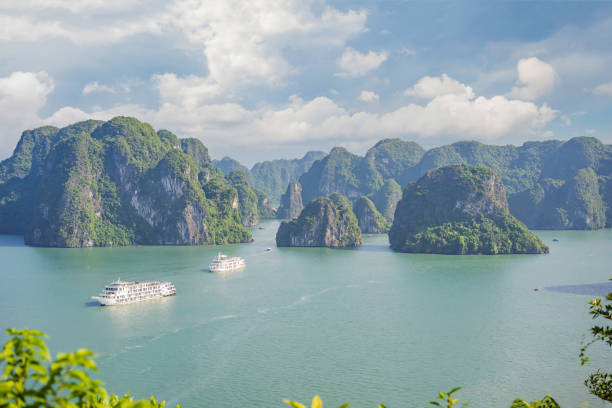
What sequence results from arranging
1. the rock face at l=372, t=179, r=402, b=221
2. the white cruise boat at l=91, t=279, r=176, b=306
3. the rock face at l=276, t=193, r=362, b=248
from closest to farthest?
1. the white cruise boat at l=91, t=279, r=176, b=306
2. the rock face at l=276, t=193, r=362, b=248
3. the rock face at l=372, t=179, r=402, b=221

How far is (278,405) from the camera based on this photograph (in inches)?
960

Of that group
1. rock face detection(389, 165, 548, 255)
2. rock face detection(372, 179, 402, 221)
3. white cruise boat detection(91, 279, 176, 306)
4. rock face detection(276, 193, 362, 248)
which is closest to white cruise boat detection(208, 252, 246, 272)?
white cruise boat detection(91, 279, 176, 306)

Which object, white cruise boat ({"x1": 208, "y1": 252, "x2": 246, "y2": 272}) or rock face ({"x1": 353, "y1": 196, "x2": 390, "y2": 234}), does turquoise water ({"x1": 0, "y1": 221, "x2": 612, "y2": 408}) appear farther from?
rock face ({"x1": 353, "y1": 196, "x2": 390, "y2": 234})

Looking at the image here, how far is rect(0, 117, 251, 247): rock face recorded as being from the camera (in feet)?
339

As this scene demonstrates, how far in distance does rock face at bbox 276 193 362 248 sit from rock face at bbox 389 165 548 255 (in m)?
11.7

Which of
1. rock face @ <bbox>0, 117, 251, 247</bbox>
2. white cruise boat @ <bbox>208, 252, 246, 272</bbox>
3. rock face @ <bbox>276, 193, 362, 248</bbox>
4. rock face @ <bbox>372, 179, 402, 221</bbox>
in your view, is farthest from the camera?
rock face @ <bbox>372, 179, 402, 221</bbox>

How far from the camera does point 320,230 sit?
103 m

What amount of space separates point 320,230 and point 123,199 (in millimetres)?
52239

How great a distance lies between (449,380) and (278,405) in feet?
35.7

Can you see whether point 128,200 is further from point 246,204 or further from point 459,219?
point 459,219

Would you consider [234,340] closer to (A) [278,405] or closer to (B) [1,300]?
(A) [278,405]

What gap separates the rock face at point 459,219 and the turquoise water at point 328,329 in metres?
13.5

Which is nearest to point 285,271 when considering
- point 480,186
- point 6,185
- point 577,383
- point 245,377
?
point 245,377

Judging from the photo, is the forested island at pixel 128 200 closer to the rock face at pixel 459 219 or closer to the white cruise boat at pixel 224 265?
the rock face at pixel 459 219
